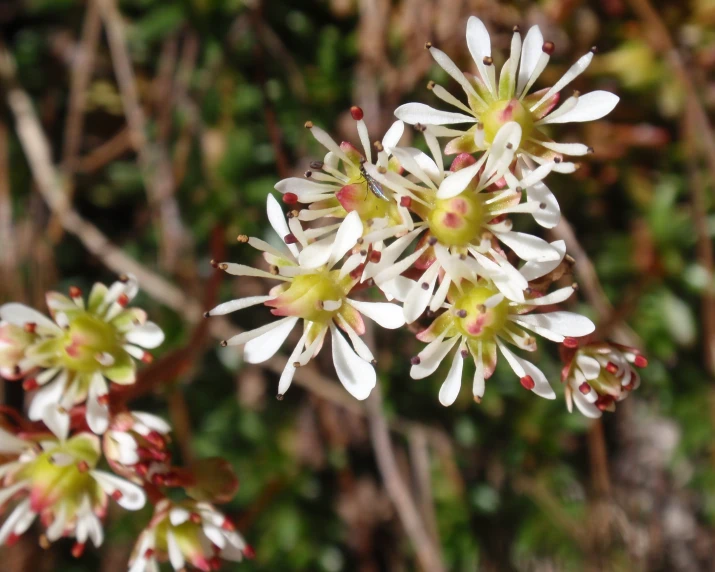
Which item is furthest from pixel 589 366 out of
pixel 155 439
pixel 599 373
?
pixel 155 439

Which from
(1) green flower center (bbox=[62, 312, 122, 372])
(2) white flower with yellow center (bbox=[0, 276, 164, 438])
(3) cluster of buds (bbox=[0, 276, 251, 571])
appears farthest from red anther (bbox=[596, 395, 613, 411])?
(1) green flower center (bbox=[62, 312, 122, 372])

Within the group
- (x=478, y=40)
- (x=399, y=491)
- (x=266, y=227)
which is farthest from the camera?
(x=266, y=227)

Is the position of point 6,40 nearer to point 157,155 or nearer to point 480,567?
point 157,155

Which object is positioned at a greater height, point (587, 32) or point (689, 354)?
point (587, 32)

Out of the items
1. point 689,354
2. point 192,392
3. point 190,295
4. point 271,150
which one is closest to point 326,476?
point 192,392

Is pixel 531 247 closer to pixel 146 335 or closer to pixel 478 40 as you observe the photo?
pixel 478 40

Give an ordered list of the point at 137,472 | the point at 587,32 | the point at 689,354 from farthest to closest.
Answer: the point at 689,354, the point at 587,32, the point at 137,472
